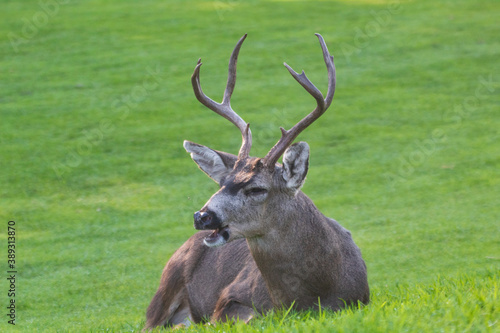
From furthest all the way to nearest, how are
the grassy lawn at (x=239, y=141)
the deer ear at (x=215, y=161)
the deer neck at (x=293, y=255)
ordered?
the grassy lawn at (x=239, y=141)
the deer ear at (x=215, y=161)
the deer neck at (x=293, y=255)

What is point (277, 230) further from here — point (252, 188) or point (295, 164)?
point (295, 164)

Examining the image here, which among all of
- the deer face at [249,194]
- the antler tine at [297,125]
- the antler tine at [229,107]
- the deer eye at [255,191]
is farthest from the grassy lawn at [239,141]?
the antler tine at [229,107]

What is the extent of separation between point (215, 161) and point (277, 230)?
25.8 inches

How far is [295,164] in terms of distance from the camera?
5.30 meters

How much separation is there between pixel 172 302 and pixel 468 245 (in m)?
3.67

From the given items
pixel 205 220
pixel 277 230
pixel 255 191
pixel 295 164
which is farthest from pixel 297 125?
pixel 205 220

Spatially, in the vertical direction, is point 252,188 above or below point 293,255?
above

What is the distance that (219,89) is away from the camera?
14.0 m

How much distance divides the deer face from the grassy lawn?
610 millimetres

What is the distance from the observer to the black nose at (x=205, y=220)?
4887 mm

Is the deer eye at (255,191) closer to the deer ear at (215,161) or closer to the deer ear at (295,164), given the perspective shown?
the deer ear at (295,164)

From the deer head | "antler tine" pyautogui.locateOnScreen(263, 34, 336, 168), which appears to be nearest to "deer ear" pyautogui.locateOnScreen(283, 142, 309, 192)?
the deer head

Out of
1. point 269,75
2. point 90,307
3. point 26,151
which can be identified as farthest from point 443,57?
point 90,307

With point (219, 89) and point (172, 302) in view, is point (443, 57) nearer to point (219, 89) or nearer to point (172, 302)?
point (219, 89)
